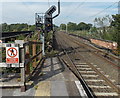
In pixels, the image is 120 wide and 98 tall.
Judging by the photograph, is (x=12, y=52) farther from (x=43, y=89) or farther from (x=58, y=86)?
(x=58, y=86)

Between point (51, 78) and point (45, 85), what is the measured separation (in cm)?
72

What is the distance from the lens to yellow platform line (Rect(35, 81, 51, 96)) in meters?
3.98

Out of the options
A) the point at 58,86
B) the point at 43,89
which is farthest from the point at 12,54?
the point at 58,86

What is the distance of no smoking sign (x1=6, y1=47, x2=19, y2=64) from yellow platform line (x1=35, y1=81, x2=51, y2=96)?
0.97 m

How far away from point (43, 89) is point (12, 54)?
1236 mm

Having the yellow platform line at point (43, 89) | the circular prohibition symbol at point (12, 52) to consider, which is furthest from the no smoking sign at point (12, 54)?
the yellow platform line at point (43, 89)

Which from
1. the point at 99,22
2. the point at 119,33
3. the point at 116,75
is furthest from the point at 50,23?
the point at 99,22

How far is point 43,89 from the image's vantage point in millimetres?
4215

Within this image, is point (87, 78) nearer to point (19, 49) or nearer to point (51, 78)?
point (51, 78)

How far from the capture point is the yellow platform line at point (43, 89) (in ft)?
13.1

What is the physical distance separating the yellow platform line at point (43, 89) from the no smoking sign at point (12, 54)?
0.97 metres

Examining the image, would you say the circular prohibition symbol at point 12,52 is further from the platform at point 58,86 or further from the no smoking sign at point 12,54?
the platform at point 58,86

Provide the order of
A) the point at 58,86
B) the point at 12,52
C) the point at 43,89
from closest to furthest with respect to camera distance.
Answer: the point at 12,52, the point at 43,89, the point at 58,86

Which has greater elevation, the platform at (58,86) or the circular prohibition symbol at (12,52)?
the circular prohibition symbol at (12,52)
